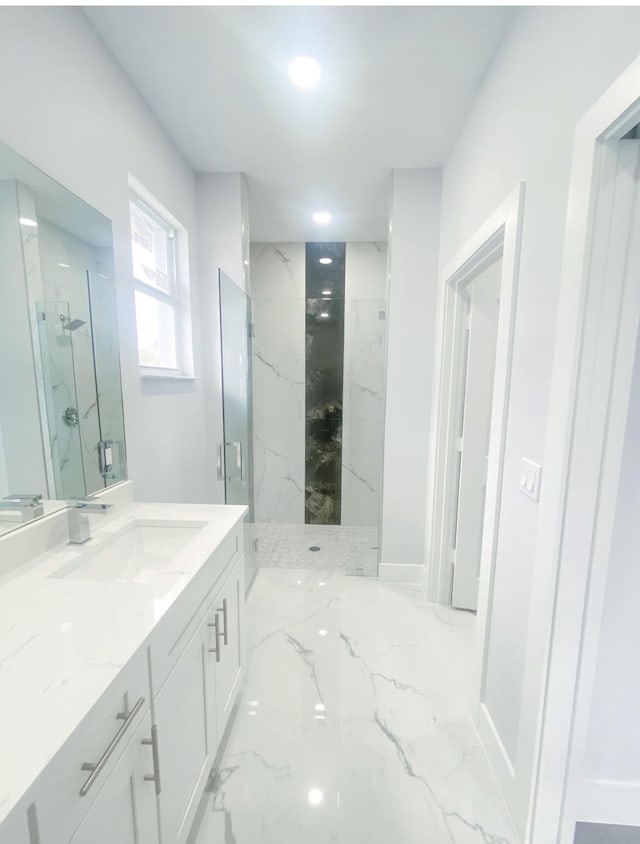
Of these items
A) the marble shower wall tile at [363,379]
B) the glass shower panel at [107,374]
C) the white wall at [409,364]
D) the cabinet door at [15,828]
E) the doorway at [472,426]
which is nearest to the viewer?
the cabinet door at [15,828]

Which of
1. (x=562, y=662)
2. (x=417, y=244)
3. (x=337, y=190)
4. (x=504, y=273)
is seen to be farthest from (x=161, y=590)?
(x=337, y=190)

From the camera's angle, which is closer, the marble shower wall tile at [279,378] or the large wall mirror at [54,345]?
the large wall mirror at [54,345]

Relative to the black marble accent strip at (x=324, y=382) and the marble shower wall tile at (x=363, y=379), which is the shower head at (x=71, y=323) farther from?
the marble shower wall tile at (x=363, y=379)

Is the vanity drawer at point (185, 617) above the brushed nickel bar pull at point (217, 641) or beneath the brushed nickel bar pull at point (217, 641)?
above

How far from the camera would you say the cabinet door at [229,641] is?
1.31m

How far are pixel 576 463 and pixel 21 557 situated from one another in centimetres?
159

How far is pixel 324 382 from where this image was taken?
359 centimetres

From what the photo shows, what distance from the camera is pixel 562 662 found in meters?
1.02

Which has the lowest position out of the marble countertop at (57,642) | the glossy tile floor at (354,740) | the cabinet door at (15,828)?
the glossy tile floor at (354,740)

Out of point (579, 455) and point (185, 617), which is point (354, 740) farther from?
point (579, 455)

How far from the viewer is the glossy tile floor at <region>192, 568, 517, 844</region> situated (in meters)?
1.19

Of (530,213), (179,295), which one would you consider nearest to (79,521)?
(179,295)

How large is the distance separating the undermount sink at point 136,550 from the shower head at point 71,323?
0.76 meters

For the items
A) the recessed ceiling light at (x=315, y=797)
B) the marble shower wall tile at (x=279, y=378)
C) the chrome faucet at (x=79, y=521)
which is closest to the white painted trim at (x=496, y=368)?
the recessed ceiling light at (x=315, y=797)
